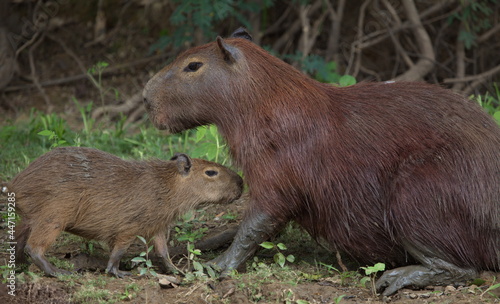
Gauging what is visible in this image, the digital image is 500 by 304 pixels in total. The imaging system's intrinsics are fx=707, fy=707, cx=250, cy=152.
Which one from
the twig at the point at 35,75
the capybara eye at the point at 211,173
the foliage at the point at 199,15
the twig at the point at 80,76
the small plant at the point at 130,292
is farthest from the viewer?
the twig at the point at 80,76

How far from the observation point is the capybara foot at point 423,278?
427cm

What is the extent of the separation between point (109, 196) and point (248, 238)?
96 centimetres

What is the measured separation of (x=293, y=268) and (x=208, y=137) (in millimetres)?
1839

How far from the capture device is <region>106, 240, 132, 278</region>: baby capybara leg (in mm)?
4477

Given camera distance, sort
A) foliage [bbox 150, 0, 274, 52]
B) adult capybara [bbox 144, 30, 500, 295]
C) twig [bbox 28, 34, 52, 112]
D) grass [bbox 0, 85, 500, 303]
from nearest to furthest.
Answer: grass [bbox 0, 85, 500, 303], adult capybara [bbox 144, 30, 500, 295], foliage [bbox 150, 0, 274, 52], twig [bbox 28, 34, 52, 112]

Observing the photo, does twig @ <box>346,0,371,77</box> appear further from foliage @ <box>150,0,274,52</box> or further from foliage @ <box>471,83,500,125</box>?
foliage @ <box>471,83,500,125</box>

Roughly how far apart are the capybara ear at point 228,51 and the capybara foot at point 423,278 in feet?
5.47

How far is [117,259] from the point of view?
4.54 meters

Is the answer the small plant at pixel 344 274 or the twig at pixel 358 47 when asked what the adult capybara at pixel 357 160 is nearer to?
the small plant at pixel 344 274

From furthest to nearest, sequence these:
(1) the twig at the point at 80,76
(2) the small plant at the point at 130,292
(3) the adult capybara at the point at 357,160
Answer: (1) the twig at the point at 80,76
(3) the adult capybara at the point at 357,160
(2) the small plant at the point at 130,292

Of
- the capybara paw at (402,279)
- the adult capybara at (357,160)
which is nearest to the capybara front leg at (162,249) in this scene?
the adult capybara at (357,160)

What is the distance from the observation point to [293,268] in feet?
15.2

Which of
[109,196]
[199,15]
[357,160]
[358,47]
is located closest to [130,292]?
[109,196]

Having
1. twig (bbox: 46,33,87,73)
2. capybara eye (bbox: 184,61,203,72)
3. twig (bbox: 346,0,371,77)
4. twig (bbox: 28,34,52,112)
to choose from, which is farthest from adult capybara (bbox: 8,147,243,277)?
twig (bbox: 46,33,87,73)
